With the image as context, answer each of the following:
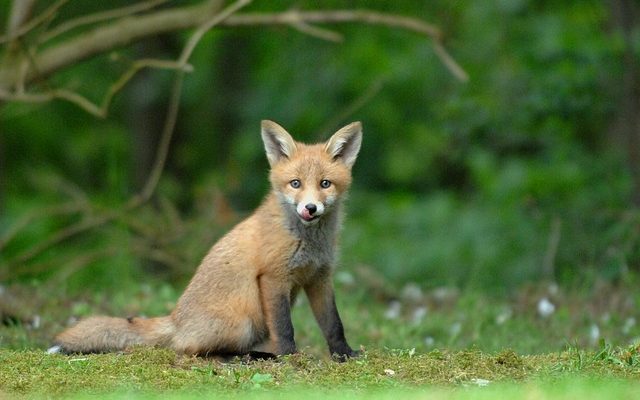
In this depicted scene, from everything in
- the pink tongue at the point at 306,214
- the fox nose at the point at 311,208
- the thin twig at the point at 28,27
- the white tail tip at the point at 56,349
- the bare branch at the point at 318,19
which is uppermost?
the bare branch at the point at 318,19

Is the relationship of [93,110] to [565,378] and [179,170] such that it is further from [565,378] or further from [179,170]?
[179,170]

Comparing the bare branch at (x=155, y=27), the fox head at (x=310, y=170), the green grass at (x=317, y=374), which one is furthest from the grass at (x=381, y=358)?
the bare branch at (x=155, y=27)

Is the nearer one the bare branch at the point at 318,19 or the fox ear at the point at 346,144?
the fox ear at the point at 346,144

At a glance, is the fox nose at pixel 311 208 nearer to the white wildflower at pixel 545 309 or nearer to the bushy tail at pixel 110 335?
the bushy tail at pixel 110 335

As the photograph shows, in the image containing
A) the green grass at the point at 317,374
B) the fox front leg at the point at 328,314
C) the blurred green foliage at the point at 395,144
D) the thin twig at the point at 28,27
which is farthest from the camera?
the blurred green foliage at the point at 395,144

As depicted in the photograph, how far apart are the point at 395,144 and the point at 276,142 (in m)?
9.70

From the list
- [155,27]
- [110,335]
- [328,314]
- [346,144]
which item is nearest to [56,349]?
[110,335]

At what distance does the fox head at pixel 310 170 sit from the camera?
643cm

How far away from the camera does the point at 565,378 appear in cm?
539

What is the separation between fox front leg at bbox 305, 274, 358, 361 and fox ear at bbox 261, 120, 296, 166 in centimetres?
87

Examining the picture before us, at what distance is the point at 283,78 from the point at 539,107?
4856 millimetres

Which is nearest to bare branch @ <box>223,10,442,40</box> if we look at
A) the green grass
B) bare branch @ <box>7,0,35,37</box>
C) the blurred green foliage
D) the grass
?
the blurred green foliage

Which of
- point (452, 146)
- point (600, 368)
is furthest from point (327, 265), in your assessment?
point (452, 146)

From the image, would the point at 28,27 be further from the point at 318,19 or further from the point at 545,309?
the point at 545,309
